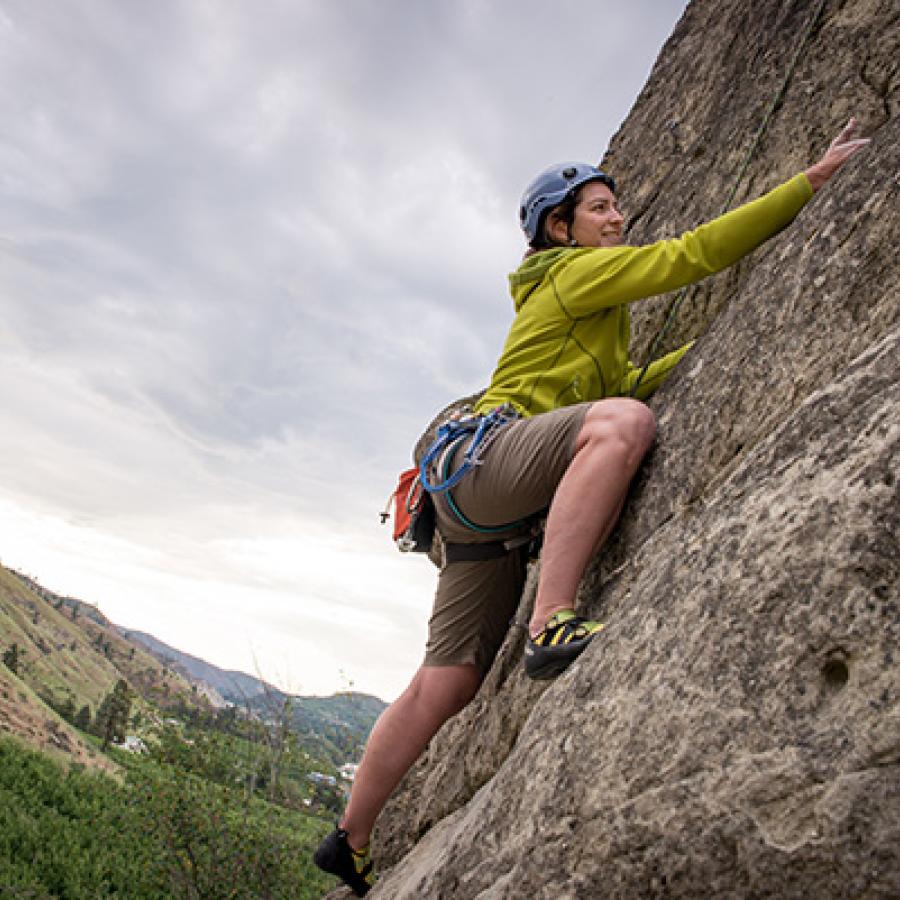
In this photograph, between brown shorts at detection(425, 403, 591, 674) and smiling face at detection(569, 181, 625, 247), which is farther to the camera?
smiling face at detection(569, 181, 625, 247)

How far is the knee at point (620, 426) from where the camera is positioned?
12.3ft

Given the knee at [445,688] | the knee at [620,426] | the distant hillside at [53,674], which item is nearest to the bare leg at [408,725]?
the knee at [445,688]

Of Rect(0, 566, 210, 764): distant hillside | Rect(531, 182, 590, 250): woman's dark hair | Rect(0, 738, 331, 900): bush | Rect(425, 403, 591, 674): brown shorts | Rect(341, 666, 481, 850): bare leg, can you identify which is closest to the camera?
Rect(425, 403, 591, 674): brown shorts

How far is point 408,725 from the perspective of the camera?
4.61m

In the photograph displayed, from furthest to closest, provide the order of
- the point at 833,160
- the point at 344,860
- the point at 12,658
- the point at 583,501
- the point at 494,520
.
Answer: the point at 12,658
the point at 344,860
the point at 494,520
the point at 833,160
the point at 583,501

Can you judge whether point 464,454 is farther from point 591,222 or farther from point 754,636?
point 754,636

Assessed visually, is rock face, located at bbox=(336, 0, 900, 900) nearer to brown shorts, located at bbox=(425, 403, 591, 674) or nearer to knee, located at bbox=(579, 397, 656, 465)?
knee, located at bbox=(579, 397, 656, 465)

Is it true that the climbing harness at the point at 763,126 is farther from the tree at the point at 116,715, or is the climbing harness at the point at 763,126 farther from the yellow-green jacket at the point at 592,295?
the tree at the point at 116,715

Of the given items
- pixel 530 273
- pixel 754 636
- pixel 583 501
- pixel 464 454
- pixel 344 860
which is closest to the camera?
pixel 754 636

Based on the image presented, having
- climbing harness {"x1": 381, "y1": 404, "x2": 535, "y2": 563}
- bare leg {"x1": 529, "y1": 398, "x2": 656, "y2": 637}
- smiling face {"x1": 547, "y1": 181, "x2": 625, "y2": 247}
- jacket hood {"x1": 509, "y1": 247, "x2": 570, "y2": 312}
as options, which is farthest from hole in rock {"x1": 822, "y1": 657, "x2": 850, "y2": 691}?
smiling face {"x1": 547, "y1": 181, "x2": 625, "y2": 247}

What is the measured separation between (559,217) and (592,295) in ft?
3.01

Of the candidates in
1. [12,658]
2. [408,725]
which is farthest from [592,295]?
[12,658]

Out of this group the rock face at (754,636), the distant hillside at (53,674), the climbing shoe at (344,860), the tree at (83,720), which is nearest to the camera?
the rock face at (754,636)

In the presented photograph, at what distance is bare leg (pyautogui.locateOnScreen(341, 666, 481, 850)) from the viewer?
4.62 m
